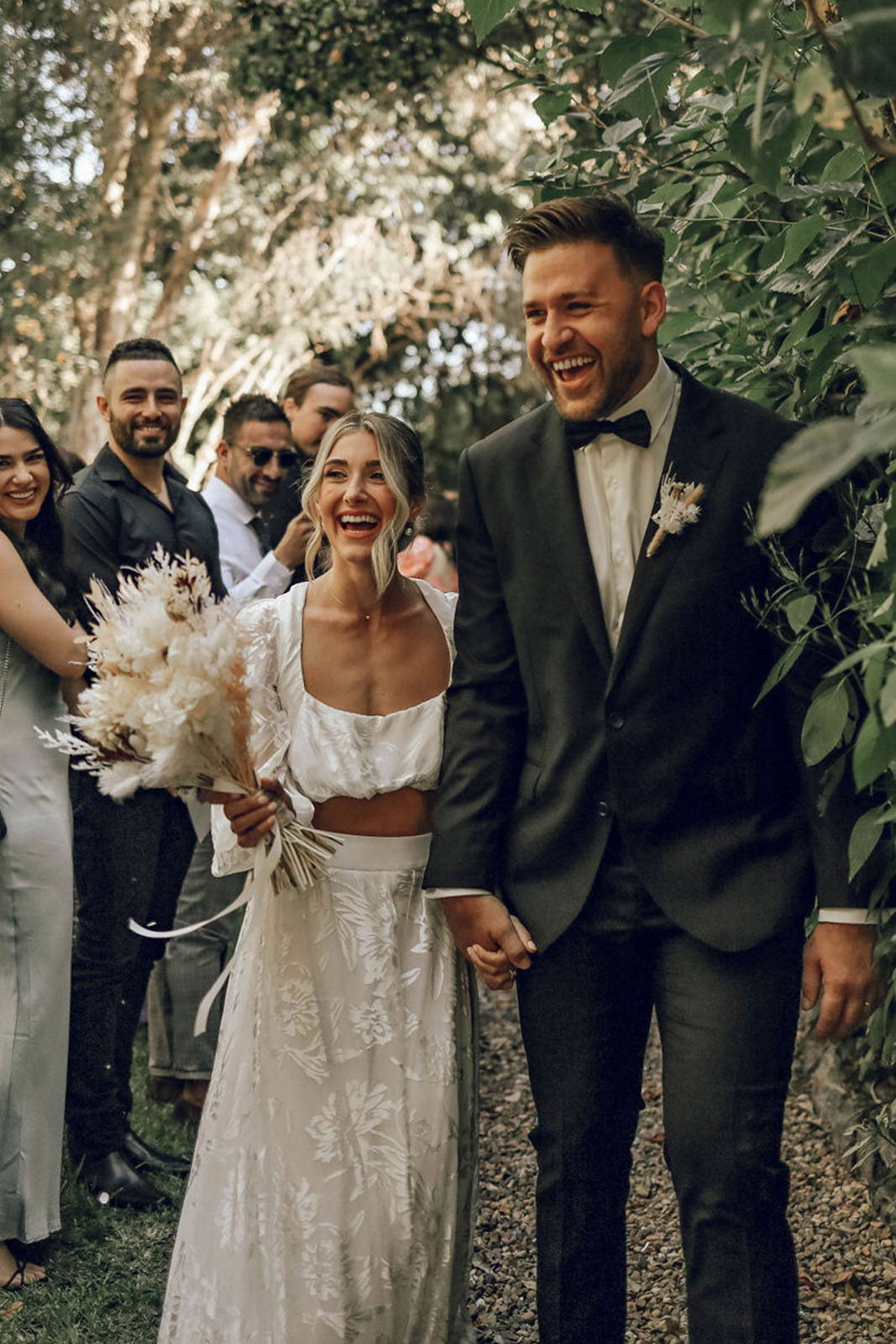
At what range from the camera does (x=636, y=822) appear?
9.34 feet

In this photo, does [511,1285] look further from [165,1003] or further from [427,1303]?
[165,1003]

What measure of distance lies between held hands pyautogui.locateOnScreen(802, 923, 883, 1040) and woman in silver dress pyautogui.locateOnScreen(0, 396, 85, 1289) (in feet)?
6.71

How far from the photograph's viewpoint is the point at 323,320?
54.7 ft

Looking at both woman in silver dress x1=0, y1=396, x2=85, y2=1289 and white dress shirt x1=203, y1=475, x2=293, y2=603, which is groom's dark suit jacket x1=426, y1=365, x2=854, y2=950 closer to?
woman in silver dress x1=0, y1=396, x2=85, y2=1289

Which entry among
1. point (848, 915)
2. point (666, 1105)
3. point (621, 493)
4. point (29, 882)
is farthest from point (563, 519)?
point (29, 882)

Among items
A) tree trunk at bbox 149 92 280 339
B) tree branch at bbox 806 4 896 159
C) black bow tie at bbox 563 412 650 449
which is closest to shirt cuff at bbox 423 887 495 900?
black bow tie at bbox 563 412 650 449

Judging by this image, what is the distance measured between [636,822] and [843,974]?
46 centimetres

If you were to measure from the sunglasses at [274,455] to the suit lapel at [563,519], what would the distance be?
8.98ft

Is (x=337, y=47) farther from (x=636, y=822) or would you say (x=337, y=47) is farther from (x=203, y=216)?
(x=203, y=216)

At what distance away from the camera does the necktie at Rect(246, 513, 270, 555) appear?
5.57 meters

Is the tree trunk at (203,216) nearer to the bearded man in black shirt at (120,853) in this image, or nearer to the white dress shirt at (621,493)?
the bearded man in black shirt at (120,853)

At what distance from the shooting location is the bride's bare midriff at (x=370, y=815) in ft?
10.7

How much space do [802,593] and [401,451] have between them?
3.53 ft

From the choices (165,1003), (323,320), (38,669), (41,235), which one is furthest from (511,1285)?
(323,320)
